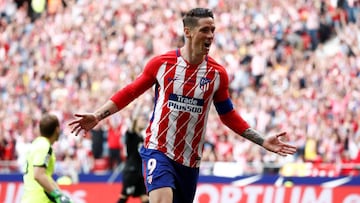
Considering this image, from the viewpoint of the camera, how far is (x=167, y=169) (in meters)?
9.65

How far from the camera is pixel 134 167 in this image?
16625 mm

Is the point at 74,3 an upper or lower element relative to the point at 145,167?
upper

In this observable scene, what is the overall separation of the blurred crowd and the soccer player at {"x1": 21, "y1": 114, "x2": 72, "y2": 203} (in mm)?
8259

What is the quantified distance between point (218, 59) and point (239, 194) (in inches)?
275

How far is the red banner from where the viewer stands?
17.5 metres

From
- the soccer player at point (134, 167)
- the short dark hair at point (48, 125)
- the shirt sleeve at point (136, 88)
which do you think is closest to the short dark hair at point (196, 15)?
the shirt sleeve at point (136, 88)

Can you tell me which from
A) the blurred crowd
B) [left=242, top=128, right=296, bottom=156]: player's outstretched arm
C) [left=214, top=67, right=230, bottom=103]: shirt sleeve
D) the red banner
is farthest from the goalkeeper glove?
the blurred crowd

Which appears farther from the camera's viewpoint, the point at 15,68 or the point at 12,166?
the point at 15,68

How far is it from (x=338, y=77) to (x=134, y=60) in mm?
5493

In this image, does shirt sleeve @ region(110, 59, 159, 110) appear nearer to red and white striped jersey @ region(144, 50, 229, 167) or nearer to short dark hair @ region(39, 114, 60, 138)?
red and white striped jersey @ region(144, 50, 229, 167)

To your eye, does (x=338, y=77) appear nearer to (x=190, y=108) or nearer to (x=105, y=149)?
(x=105, y=149)

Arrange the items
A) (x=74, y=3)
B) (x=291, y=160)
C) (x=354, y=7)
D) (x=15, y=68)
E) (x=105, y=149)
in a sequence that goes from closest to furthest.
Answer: (x=291, y=160), (x=105, y=149), (x=354, y=7), (x=15, y=68), (x=74, y=3)

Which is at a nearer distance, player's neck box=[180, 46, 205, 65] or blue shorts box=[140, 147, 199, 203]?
blue shorts box=[140, 147, 199, 203]

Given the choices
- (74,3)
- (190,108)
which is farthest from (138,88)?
(74,3)
